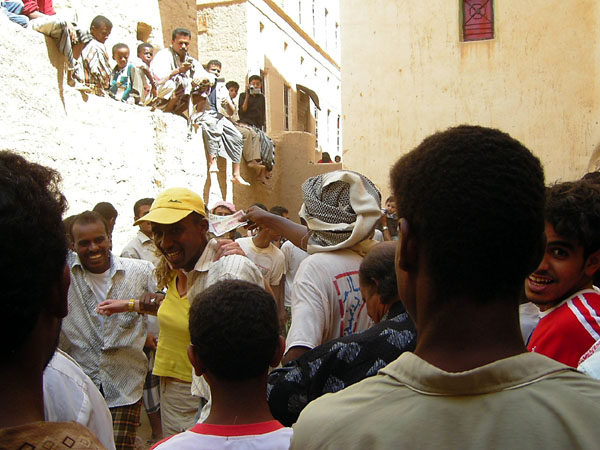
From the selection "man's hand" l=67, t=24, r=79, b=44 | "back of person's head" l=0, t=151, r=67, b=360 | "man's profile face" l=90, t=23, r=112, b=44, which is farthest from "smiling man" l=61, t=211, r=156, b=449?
"man's profile face" l=90, t=23, r=112, b=44

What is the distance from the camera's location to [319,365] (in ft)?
6.07

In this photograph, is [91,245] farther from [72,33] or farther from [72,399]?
[72,33]

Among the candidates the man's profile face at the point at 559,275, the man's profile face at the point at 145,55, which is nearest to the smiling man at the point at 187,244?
the man's profile face at the point at 559,275

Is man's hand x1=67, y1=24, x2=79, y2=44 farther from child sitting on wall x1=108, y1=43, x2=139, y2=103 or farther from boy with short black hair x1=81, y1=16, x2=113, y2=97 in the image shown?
child sitting on wall x1=108, y1=43, x2=139, y2=103

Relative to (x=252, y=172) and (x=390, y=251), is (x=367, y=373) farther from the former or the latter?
(x=252, y=172)

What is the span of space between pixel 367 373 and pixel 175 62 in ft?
31.4

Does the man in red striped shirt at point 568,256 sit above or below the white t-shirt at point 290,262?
above

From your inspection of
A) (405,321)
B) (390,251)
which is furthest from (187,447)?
(390,251)

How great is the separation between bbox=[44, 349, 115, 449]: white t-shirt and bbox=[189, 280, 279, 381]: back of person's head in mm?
469

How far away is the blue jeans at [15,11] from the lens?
670cm

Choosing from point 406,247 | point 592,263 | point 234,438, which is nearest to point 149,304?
point 234,438

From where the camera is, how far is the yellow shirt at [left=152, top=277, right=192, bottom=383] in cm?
303

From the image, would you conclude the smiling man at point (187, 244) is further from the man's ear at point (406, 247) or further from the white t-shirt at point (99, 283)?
the man's ear at point (406, 247)

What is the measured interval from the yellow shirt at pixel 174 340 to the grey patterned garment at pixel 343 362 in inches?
47.5
